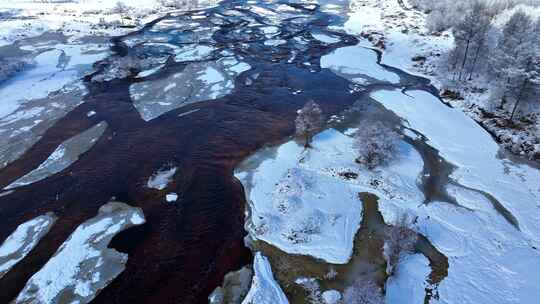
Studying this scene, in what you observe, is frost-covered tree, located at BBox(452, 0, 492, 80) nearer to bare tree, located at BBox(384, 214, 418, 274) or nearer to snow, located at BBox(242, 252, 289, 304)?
bare tree, located at BBox(384, 214, 418, 274)

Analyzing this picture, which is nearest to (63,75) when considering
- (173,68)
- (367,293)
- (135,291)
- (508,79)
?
(173,68)

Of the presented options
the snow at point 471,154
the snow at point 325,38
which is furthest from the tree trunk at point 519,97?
the snow at point 325,38

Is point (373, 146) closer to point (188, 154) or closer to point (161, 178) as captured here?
point (188, 154)

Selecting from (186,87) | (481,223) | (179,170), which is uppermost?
(186,87)

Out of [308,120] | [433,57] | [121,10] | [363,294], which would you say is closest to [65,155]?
[308,120]

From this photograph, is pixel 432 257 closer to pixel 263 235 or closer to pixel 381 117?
pixel 263 235

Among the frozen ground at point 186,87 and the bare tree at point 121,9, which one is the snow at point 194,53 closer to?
Result: the frozen ground at point 186,87

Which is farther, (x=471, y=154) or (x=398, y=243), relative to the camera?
(x=471, y=154)
